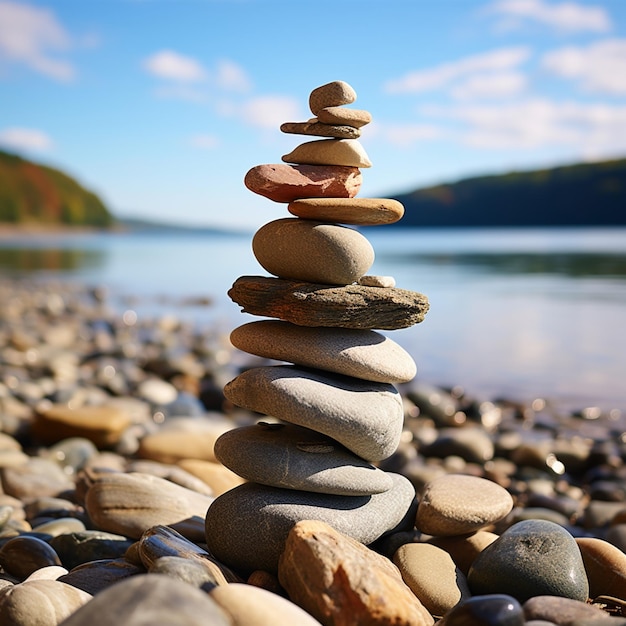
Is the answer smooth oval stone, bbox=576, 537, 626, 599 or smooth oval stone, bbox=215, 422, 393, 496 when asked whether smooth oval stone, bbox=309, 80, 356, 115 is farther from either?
smooth oval stone, bbox=576, 537, 626, 599

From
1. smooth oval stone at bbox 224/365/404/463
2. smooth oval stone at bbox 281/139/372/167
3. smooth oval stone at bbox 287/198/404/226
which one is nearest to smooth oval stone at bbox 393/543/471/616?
smooth oval stone at bbox 224/365/404/463

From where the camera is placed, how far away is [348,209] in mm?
3949

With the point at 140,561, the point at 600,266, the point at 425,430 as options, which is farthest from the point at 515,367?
the point at 600,266

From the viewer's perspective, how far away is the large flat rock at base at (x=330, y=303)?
3.84m

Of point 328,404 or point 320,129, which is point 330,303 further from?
point 320,129

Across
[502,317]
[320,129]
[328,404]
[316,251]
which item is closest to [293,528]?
[328,404]

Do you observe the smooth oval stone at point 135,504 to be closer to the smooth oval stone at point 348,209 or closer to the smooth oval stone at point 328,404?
the smooth oval stone at point 328,404

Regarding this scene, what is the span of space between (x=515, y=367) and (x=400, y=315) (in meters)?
9.69

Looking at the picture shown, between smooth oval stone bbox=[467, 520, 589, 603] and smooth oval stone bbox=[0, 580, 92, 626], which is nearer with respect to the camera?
smooth oval stone bbox=[0, 580, 92, 626]

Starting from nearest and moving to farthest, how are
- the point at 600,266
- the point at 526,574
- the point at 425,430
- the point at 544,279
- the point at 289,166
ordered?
1. the point at 526,574
2. the point at 289,166
3. the point at 425,430
4. the point at 544,279
5. the point at 600,266

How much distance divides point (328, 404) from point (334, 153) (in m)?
1.42

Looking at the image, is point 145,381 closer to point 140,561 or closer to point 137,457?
point 137,457

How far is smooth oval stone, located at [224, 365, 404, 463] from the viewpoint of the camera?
3730 millimetres

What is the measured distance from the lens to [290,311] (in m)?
3.89
